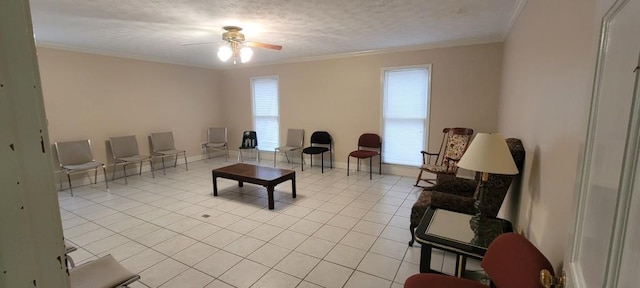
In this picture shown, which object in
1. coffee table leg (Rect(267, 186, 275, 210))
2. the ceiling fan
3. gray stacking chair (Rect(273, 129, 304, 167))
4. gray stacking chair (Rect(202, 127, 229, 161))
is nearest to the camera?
the ceiling fan

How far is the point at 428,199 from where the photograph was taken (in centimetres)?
269

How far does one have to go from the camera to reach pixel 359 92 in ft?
16.9

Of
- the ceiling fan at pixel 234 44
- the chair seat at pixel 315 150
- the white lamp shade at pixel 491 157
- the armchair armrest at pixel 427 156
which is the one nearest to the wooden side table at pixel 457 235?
the white lamp shade at pixel 491 157

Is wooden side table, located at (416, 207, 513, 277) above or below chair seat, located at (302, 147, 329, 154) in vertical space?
below

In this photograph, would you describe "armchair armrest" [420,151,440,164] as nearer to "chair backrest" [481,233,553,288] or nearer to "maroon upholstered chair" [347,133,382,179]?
"maroon upholstered chair" [347,133,382,179]

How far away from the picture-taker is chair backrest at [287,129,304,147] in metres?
5.87

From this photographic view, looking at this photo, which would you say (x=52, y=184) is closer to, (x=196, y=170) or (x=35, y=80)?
(x=35, y=80)

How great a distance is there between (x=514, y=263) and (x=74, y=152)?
5650mm

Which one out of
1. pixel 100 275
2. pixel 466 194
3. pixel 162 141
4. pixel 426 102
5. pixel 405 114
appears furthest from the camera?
pixel 162 141

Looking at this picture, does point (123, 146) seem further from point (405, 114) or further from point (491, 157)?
point (491, 157)

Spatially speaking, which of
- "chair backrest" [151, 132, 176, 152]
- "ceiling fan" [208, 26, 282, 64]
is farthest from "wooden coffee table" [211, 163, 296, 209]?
"chair backrest" [151, 132, 176, 152]

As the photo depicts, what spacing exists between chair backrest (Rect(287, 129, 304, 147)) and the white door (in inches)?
205

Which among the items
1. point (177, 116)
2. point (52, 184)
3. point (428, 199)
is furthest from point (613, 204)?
point (177, 116)

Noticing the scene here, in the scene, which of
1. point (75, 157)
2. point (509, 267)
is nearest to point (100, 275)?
point (509, 267)
